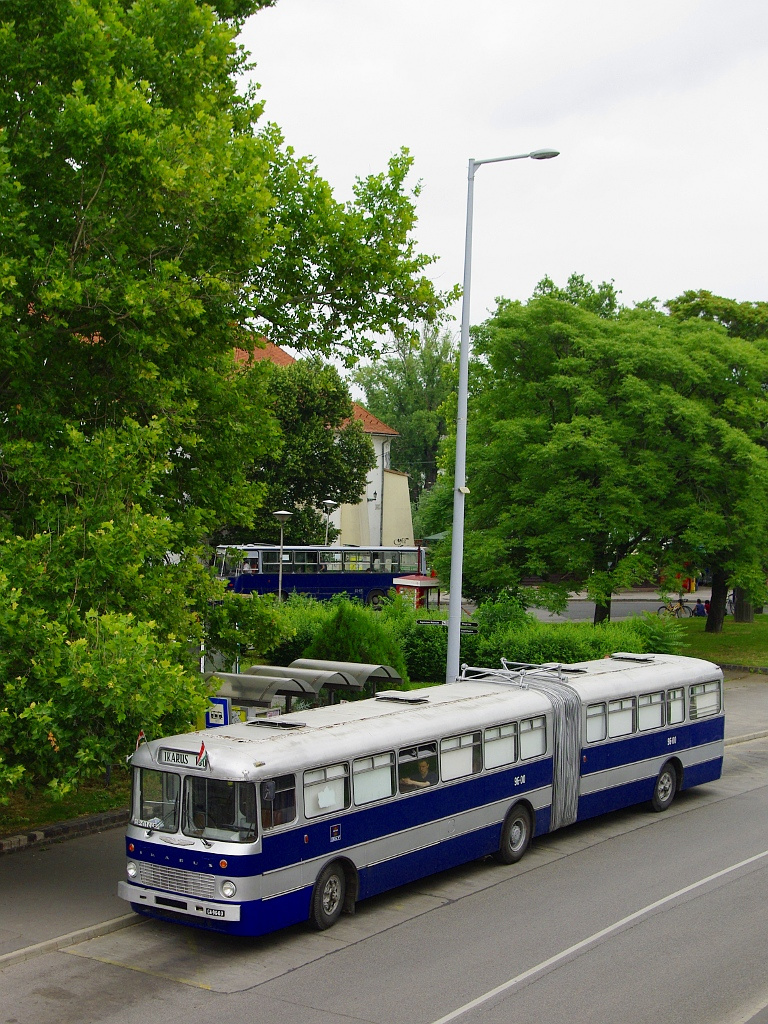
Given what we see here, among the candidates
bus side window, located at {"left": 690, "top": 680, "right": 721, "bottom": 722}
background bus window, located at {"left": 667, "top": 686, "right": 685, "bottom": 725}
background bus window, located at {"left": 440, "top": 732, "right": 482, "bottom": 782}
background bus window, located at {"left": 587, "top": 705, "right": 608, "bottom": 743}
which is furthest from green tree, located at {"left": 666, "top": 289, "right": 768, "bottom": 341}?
background bus window, located at {"left": 440, "top": 732, "right": 482, "bottom": 782}

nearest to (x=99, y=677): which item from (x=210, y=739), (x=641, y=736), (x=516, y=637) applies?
(x=210, y=739)

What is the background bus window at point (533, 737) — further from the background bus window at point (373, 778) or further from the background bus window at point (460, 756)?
the background bus window at point (373, 778)

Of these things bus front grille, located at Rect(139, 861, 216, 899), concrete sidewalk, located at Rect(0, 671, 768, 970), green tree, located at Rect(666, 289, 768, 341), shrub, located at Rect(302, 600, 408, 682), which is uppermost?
green tree, located at Rect(666, 289, 768, 341)

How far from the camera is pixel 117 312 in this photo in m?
13.2

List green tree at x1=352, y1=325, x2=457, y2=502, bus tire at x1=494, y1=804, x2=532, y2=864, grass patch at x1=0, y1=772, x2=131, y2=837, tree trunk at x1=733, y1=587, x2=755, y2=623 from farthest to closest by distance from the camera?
green tree at x1=352, y1=325, x2=457, y2=502 < tree trunk at x1=733, y1=587, x2=755, y2=623 < grass patch at x1=0, y1=772, x2=131, y2=837 < bus tire at x1=494, y1=804, x2=532, y2=864

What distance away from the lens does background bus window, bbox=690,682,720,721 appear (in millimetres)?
18703

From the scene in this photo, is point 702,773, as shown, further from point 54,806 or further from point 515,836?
point 54,806

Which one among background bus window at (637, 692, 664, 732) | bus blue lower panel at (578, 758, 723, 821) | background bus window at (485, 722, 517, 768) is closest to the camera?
background bus window at (485, 722, 517, 768)

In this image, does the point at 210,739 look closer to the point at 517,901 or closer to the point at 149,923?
the point at 149,923

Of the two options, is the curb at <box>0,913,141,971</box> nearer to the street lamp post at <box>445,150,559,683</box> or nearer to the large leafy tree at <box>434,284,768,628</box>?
the street lamp post at <box>445,150,559,683</box>

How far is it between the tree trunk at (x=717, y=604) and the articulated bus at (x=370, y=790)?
78.8ft

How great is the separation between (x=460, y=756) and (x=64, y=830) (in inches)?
227

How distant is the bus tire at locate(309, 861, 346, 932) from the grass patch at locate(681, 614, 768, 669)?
883 inches

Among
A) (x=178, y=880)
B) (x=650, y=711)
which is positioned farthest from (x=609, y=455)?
(x=178, y=880)
